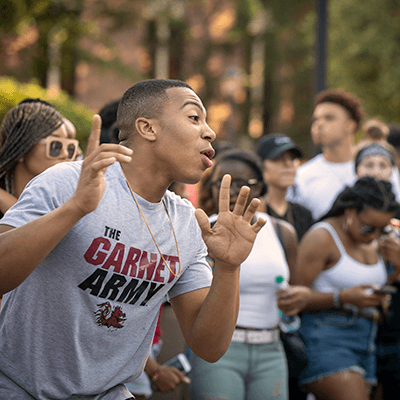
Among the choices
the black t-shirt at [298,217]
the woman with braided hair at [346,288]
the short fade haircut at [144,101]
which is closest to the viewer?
the short fade haircut at [144,101]

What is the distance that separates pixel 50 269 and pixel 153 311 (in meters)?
0.55

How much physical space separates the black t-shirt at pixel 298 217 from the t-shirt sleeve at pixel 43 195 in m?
3.30

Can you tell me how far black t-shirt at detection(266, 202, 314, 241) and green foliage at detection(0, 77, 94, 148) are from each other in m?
2.55

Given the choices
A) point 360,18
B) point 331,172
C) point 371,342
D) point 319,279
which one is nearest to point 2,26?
point 331,172

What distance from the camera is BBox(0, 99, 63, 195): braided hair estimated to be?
10.6ft

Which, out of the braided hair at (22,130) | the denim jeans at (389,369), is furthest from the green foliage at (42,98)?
the denim jeans at (389,369)

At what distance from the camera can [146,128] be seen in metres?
2.43

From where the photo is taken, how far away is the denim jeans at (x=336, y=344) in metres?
4.18

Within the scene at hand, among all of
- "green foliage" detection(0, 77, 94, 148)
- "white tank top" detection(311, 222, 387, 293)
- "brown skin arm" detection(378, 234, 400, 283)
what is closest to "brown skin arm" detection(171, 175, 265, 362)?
"white tank top" detection(311, 222, 387, 293)

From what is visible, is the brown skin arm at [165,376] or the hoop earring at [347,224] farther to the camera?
the hoop earring at [347,224]

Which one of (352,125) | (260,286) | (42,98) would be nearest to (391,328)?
(260,286)

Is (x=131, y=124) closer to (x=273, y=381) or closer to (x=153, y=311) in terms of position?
(x=153, y=311)

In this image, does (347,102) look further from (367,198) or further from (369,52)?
(369,52)

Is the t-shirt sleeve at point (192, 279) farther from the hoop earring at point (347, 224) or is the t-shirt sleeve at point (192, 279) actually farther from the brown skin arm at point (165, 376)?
the hoop earring at point (347, 224)
